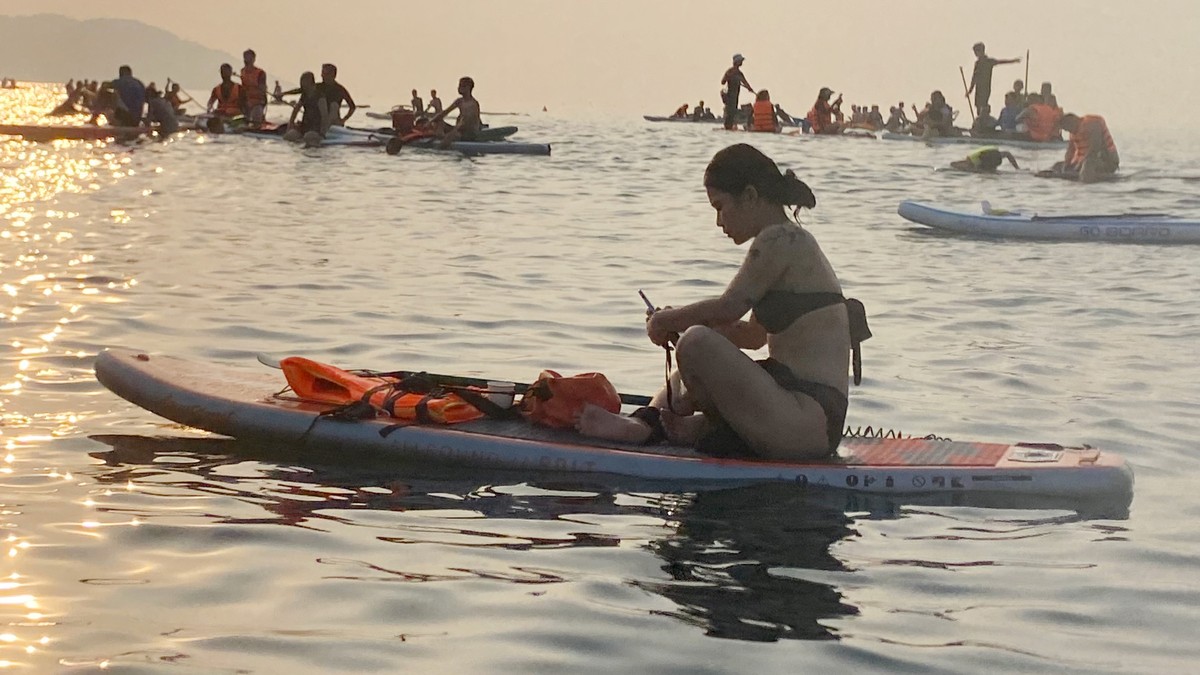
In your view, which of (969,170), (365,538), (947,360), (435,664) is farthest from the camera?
(969,170)

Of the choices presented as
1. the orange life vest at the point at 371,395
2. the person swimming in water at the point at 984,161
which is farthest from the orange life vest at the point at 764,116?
the orange life vest at the point at 371,395

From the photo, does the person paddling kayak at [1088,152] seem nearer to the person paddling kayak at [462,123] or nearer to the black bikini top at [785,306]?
the person paddling kayak at [462,123]

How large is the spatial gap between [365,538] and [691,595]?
120 cm

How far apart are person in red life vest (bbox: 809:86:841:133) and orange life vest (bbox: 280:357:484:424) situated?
125 feet

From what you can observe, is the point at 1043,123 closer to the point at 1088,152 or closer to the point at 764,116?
the point at 764,116

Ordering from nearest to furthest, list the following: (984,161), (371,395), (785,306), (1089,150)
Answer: (785,306)
(371,395)
(1089,150)
(984,161)

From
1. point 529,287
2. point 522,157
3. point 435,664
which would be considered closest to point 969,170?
point 522,157

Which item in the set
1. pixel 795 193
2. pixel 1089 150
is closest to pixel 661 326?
pixel 795 193

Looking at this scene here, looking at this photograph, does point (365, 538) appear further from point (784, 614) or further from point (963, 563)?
point (963, 563)

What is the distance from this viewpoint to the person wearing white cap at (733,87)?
3903cm

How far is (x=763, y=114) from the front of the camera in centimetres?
4094

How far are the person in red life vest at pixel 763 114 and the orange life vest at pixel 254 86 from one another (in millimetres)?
14025

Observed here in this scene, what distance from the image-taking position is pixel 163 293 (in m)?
11.3

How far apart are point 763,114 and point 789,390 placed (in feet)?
117
